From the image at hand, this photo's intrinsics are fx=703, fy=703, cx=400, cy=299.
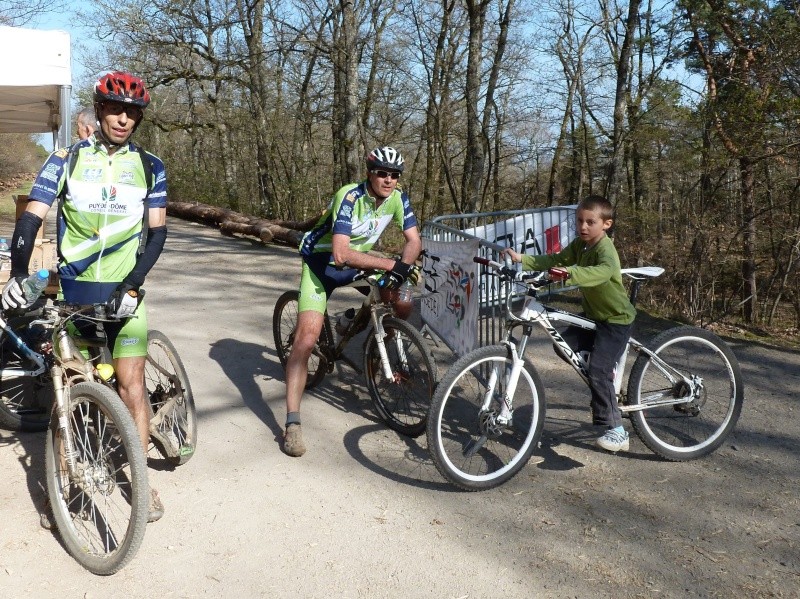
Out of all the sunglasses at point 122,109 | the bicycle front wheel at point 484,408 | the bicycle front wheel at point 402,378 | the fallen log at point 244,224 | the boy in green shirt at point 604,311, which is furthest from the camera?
the fallen log at point 244,224

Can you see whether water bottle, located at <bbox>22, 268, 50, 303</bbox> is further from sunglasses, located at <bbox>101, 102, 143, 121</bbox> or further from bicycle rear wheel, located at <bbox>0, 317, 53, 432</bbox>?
bicycle rear wheel, located at <bbox>0, 317, 53, 432</bbox>

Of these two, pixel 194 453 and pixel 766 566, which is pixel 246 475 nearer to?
pixel 194 453

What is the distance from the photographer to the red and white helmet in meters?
3.25

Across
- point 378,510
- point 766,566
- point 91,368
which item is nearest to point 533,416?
point 378,510

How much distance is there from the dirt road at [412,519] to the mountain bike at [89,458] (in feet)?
0.47

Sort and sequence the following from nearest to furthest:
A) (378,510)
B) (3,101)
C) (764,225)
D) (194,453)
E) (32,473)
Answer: (378,510)
(32,473)
(194,453)
(3,101)
(764,225)

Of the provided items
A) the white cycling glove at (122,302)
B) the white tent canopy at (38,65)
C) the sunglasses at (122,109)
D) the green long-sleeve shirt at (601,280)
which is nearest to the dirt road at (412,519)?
the green long-sleeve shirt at (601,280)

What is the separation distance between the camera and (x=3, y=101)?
695 cm

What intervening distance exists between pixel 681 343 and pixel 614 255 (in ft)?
2.84

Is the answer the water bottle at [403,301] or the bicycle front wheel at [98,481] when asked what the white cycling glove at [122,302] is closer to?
the bicycle front wheel at [98,481]

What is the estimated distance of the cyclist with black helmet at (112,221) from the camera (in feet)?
10.7

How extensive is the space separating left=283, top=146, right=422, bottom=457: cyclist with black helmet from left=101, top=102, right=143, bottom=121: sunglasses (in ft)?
4.93

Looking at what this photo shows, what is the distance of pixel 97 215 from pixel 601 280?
2.72m

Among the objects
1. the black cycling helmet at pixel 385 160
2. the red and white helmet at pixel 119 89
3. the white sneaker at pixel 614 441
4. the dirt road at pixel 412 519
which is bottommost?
the dirt road at pixel 412 519
